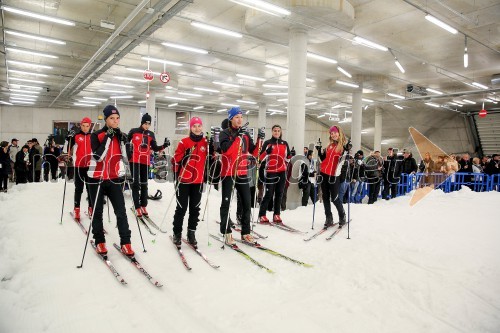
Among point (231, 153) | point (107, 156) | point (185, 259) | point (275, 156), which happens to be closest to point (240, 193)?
point (231, 153)

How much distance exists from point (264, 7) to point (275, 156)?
4.53 m

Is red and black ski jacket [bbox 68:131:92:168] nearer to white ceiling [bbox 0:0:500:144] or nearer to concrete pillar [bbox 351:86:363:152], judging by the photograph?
white ceiling [bbox 0:0:500:144]

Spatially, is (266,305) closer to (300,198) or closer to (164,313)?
(164,313)

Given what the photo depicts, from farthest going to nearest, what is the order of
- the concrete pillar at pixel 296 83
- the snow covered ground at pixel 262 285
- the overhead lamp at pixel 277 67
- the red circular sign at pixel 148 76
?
the overhead lamp at pixel 277 67, the red circular sign at pixel 148 76, the concrete pillar at pixel 296 83, the snow covered ground at pixel 262 285

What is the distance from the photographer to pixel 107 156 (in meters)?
3.79

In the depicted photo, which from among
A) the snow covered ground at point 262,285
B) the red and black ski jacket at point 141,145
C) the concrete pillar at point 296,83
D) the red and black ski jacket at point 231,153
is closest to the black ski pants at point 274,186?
the snow covered ground at point 262,285

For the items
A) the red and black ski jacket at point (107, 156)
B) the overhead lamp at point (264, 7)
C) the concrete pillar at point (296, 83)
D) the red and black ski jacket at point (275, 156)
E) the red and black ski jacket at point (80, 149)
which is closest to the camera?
the red and black ski jacket at point (107, 156)

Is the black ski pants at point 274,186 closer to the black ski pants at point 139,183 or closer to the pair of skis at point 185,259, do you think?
the pair of skis at point 185,259

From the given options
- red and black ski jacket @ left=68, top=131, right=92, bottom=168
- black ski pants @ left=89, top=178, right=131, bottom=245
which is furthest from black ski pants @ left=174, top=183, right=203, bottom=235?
red and black ski jacket @ left=68, top=131, right=92, bottom=168

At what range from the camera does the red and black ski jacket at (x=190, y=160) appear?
4.21 meters

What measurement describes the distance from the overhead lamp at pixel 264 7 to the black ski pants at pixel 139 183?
494 centimetres

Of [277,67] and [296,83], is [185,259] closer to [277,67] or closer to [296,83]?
[296,83]

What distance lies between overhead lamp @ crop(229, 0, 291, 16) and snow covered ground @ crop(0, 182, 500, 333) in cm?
566

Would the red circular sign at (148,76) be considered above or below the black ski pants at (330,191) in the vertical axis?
above
